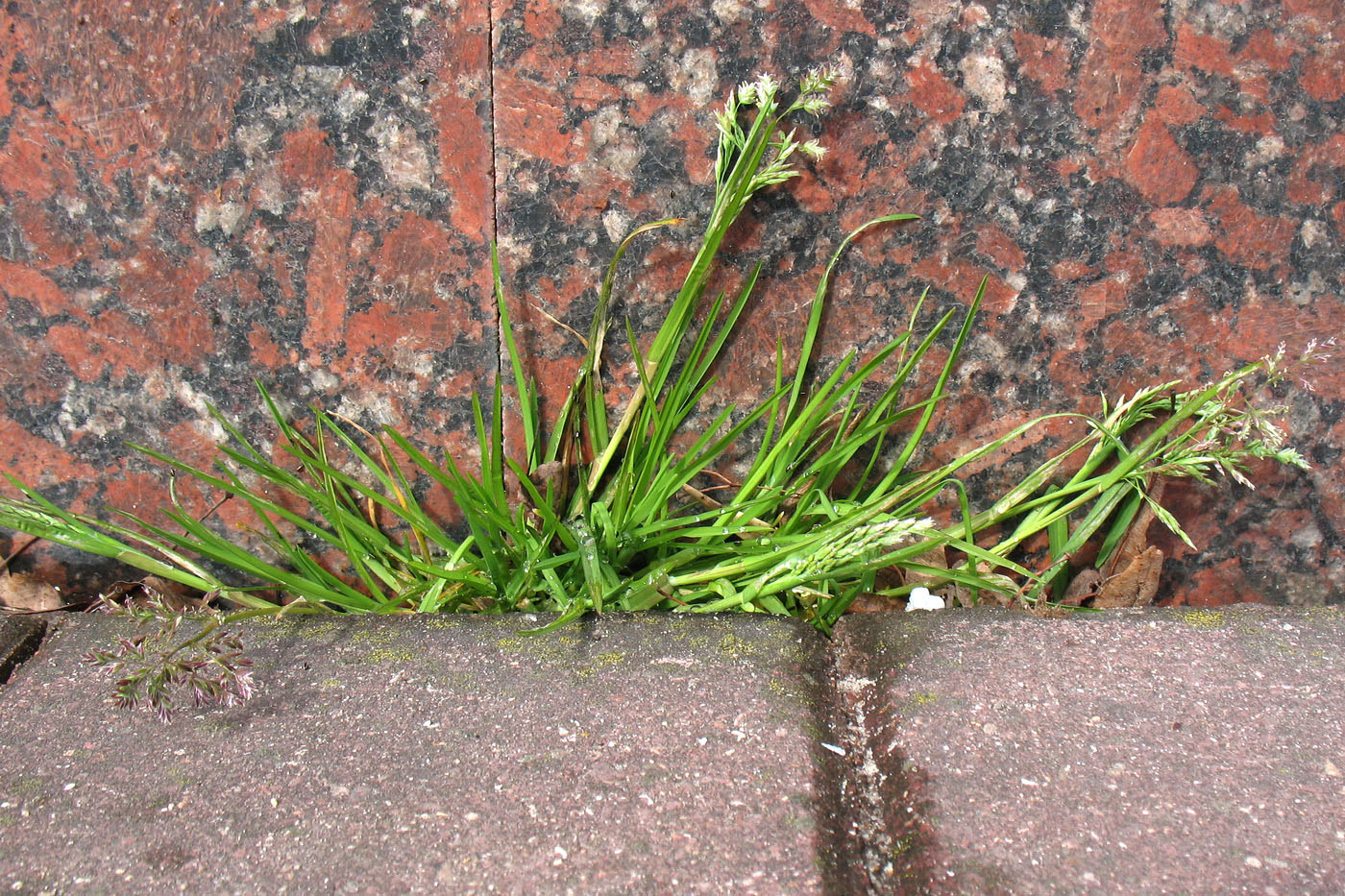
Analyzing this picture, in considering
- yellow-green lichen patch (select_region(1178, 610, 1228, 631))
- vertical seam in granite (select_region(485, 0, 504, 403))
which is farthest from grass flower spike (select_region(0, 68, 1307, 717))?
yellow-green lichen patch (select_region(1178, 610, 1228, 631))

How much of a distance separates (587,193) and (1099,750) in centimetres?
106

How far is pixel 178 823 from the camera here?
3.43 ft

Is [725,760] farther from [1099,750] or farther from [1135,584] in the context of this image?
[1135,584]

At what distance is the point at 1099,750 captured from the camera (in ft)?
3.67

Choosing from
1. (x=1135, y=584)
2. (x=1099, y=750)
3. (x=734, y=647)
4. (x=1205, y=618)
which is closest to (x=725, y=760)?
(x=734, y=647)

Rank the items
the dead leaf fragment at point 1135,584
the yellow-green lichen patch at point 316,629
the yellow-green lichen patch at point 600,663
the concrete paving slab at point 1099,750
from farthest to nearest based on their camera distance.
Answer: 1. the dead leaf fragment at point 1135,584
2. the yellow-green lichen patch at point 316,629
3. the yellow-green lichen patch at point 600,663
4. the concrete paving slab at point 1099,750

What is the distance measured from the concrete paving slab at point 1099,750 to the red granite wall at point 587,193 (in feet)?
1.45

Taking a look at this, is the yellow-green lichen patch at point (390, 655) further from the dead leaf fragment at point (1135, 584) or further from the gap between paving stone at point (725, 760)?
the dead leaf fragment at point (1135, 584)

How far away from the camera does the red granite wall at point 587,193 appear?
1.41m

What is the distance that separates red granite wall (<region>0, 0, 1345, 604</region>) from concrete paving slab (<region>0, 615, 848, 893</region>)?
467 mm

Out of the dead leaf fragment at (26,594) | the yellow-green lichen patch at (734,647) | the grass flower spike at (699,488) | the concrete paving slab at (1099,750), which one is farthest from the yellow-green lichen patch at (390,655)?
the dead leaf fragment at (26,594)

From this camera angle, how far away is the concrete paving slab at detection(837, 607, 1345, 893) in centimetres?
98

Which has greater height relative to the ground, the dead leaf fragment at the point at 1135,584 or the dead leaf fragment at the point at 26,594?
the dead leaf fragment at the point at 1135,584

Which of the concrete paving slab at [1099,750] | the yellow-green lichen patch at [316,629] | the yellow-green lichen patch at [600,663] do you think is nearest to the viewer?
the concrete paving slab at [1099,750]
